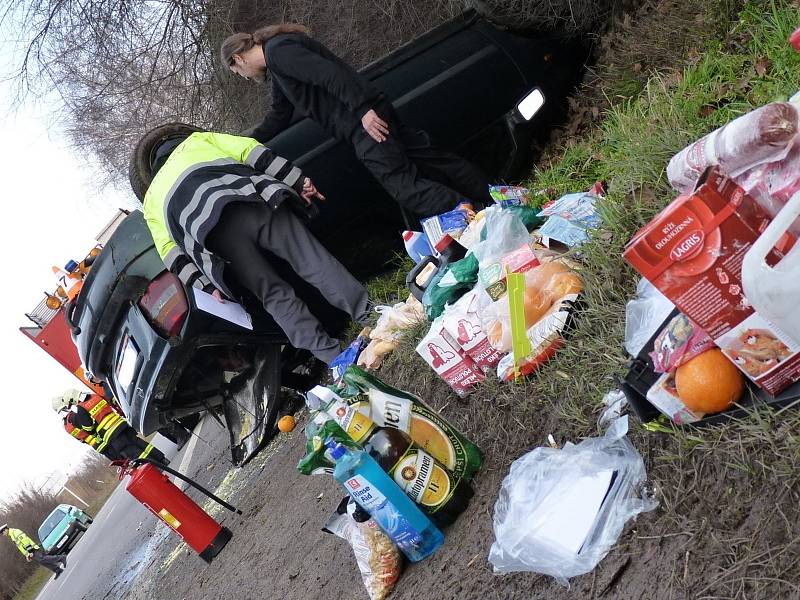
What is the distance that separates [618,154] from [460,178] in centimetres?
155

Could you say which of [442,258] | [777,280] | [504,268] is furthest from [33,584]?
[777,280]

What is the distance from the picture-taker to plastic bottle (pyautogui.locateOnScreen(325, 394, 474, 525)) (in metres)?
2.56

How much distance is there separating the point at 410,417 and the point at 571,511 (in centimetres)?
76

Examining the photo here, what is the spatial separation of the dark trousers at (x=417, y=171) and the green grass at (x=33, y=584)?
17.6 meters

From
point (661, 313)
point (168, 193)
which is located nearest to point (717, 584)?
point (661, 313)

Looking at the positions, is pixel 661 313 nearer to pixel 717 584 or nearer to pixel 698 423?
A: pixel 698 423

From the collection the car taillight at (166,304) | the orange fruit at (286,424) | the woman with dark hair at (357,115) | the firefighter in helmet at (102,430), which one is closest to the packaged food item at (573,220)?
the woman with dark hair at (357,115)

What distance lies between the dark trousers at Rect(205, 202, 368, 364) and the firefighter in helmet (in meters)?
6.22

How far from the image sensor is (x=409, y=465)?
257 cm

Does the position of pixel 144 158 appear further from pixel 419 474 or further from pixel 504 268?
pixel 419 474

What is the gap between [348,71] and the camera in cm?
429

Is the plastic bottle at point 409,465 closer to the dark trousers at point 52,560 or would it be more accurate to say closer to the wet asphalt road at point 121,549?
the wet asphalt road at point 121,549

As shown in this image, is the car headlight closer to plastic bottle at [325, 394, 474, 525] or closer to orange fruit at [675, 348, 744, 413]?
plastic bottle at [325, 394, 474, 525]

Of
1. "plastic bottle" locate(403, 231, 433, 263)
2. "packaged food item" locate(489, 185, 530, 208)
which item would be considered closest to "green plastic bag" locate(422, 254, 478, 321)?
"packaged food item" locate(489, 185, 530, 208)
